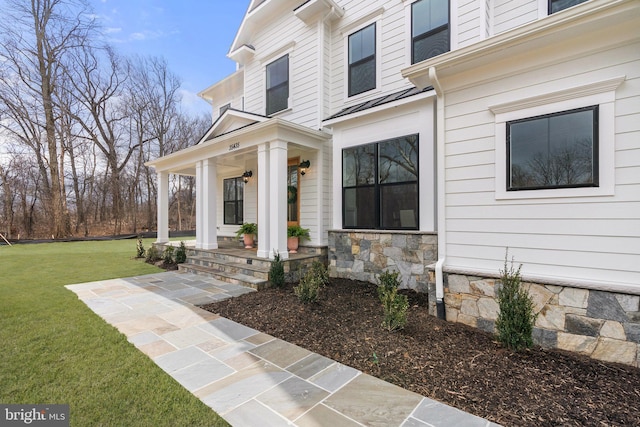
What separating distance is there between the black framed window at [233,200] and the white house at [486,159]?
282 centimetres

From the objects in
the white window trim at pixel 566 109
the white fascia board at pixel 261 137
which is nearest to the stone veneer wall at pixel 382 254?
the white window trim at pixel 566 109

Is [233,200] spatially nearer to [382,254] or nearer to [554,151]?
[382,254]

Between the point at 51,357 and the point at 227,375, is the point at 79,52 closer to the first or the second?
the point at 51,357

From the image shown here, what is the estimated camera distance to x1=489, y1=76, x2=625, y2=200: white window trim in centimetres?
282

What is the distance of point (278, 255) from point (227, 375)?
126 inches

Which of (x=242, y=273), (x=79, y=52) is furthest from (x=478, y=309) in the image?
(x=79, y=52)

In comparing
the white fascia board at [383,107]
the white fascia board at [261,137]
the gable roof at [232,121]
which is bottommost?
the white fascia board at [261,137]

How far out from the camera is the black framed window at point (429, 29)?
553cm

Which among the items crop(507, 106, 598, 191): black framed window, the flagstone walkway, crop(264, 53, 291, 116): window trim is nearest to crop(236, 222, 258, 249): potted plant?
crop(264, 53, 291, 116): window trim

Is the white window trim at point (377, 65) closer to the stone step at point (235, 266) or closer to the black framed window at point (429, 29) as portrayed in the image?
the black framed window at point (429, 29)

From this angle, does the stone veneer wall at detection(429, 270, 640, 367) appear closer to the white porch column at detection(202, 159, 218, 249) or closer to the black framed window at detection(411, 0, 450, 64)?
the black framed window at detection(411, 0, 450, 64)

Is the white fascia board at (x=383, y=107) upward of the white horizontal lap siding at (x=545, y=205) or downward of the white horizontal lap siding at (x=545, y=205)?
upward

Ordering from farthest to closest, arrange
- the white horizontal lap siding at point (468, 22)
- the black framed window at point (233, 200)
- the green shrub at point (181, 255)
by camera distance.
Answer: the black framed window at point (233, 200) → the green shrub at point (181, 255) → the white horizontal lap siding at point (468, 22)

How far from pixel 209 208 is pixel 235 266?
7.53 ft
